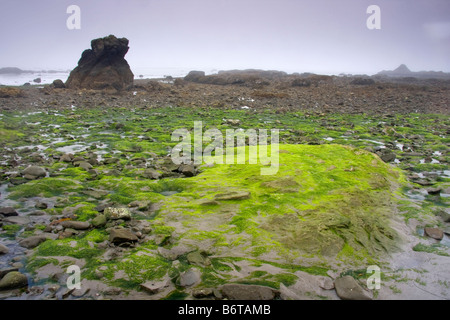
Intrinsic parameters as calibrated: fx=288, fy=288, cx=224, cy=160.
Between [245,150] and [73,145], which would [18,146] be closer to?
[73,145]

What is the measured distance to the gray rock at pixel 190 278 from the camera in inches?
159

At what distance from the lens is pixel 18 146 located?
1096 cm

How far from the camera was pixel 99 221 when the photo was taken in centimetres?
559

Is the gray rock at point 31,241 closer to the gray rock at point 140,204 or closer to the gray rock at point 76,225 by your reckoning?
the gray rock at point 76,225

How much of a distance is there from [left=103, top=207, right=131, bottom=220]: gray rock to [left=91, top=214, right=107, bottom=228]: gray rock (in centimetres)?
13

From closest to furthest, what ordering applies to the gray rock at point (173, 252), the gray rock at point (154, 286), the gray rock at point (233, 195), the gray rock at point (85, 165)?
the gray rock at point (154, 286) → the gray rock at point (173, 252) → the gray rock at point (233, 195) → the gray rock at point (85, 165)

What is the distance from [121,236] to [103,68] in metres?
33.0

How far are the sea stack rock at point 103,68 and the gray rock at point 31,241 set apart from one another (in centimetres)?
3013

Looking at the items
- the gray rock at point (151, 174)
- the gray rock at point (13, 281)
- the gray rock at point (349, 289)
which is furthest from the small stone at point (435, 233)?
the gray rock at point (13, 281)

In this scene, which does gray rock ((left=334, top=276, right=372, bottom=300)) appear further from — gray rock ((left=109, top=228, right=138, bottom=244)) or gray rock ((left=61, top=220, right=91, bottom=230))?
gray rock ((left=61, top=220, right=91, bottom=230))

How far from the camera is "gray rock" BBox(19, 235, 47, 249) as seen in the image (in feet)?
15.6

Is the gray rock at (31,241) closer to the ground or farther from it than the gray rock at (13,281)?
farther from it

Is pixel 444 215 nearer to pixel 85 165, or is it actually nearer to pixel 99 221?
pixel 99 221
